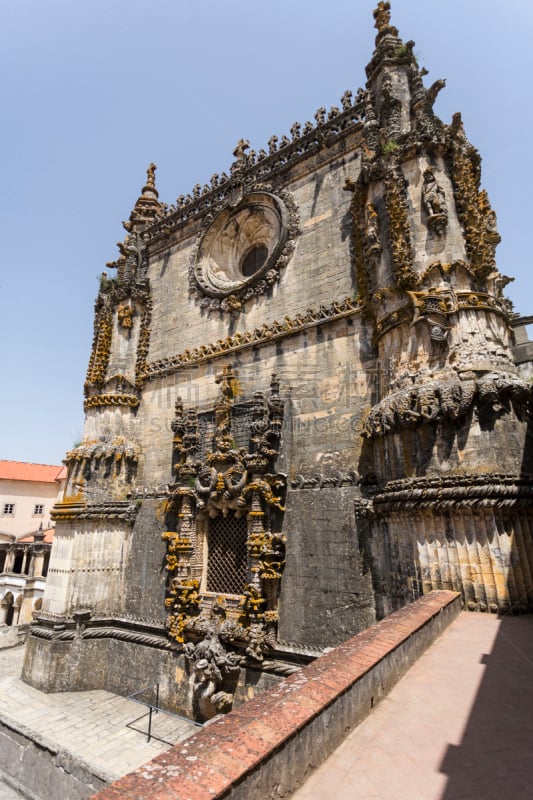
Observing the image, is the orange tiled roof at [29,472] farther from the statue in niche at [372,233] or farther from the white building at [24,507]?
the statue in niche at [372,233]

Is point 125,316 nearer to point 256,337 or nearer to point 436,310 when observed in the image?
point 256,337

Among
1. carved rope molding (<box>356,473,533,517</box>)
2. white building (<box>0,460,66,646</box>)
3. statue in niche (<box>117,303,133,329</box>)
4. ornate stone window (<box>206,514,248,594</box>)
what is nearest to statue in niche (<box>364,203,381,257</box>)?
carved rope molding (<box>356,473,533,517</box>)

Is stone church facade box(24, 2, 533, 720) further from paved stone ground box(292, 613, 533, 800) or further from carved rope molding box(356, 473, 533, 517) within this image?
paved stone ground box(292, 613, 533, 800)

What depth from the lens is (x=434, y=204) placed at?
8.72 metres

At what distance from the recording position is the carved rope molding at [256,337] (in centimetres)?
1066

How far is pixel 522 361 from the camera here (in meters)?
9.73

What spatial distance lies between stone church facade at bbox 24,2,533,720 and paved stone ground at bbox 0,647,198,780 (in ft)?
1.47

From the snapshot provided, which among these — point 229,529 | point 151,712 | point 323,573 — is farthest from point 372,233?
point 151,712

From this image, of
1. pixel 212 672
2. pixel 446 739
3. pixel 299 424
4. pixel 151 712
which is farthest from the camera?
pixel 299 424

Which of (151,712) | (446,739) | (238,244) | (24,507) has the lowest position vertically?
(151,712)

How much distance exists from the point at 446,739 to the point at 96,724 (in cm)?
994

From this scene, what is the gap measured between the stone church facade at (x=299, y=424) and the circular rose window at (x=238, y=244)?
7 centimetres

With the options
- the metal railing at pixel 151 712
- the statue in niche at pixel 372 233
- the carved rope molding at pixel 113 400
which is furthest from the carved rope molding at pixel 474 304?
the carved rope molding at pixel 113 400

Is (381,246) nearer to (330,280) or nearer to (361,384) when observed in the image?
(330,280)
